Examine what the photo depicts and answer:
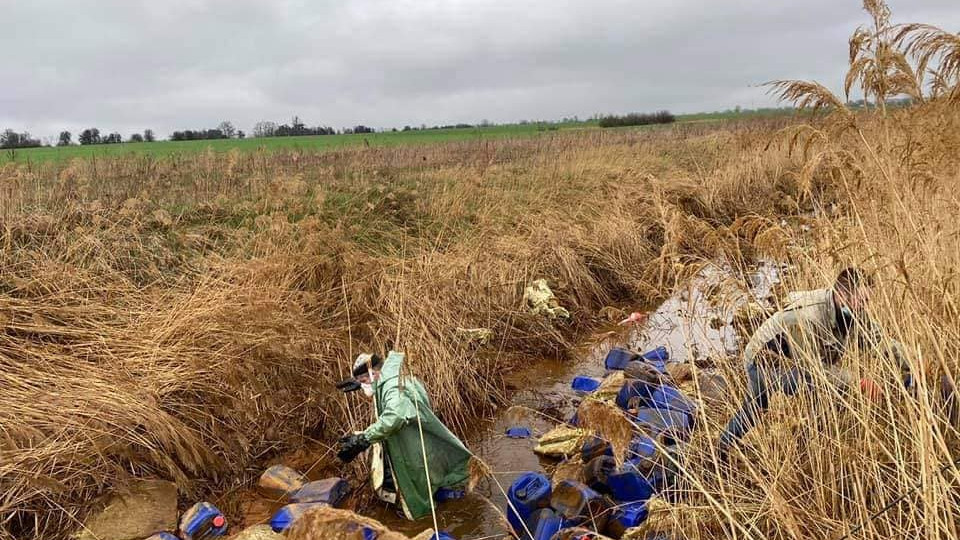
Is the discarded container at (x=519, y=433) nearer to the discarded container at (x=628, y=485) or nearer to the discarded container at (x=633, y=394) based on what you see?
the discarded container at (x=633, y=394)

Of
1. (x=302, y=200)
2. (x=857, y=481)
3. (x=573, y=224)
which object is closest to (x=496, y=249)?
(x=573, y=224)

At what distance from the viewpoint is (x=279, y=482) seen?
172 inches


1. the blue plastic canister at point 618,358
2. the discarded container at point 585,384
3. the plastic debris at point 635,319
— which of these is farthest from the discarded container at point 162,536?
the plastic debris at point 635,319

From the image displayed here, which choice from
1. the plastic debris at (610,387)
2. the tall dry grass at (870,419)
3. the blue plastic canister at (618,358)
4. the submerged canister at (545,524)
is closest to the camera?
the tall dry grass at (870,419)

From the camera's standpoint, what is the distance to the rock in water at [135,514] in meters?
3.72

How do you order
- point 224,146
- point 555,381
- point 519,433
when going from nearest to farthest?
point 519,433 < point 555,381 < point 224,146

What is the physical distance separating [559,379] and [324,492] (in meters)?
2.80

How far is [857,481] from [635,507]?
146 cm

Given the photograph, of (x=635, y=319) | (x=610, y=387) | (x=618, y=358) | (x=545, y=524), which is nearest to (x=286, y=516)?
(x=545, y=524)

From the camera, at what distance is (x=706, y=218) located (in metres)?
10.9

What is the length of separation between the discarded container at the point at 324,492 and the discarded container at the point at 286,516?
138 mm

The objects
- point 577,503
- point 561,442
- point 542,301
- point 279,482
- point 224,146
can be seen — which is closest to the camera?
point 577,503

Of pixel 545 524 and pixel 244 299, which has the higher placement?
pixel 244 299

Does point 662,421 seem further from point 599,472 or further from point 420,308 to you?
point 420,308
